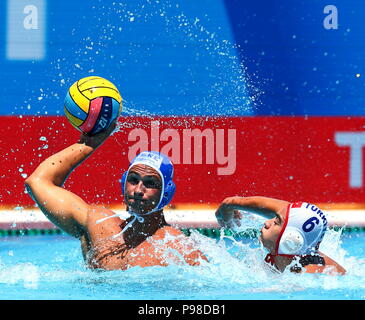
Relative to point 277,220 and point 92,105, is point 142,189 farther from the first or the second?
point 277,220

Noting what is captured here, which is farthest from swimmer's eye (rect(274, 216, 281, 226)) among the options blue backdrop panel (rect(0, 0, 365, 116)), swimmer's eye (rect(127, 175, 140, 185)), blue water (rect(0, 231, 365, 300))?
blue backdrop panel (rect(0, 0, 365, 116))

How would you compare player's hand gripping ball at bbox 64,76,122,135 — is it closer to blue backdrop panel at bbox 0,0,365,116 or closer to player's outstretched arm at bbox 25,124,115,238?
player's outstretched arm at bbox 25,124,115,238

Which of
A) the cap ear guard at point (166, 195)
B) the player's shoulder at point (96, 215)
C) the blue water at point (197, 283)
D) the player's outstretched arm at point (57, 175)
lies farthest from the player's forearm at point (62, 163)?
the blue water at point (197, 283)

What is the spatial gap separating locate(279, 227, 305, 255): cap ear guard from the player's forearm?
0.94 metres

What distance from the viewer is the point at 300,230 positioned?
3289 mm

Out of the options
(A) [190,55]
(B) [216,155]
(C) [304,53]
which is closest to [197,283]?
(B) [216,155]

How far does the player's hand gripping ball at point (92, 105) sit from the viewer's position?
3.03m

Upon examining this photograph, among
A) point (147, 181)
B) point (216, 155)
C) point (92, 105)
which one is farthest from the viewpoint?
point (216, 155)

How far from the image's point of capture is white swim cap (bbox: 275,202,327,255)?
3.28 m

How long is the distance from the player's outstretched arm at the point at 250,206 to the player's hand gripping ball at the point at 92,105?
62 centimetres

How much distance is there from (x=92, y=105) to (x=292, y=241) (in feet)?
3.40

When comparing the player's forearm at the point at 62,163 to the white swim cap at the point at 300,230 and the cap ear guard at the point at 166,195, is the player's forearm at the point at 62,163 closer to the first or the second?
the cap ear guard at the point at 166,195

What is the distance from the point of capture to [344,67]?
6395 mm
